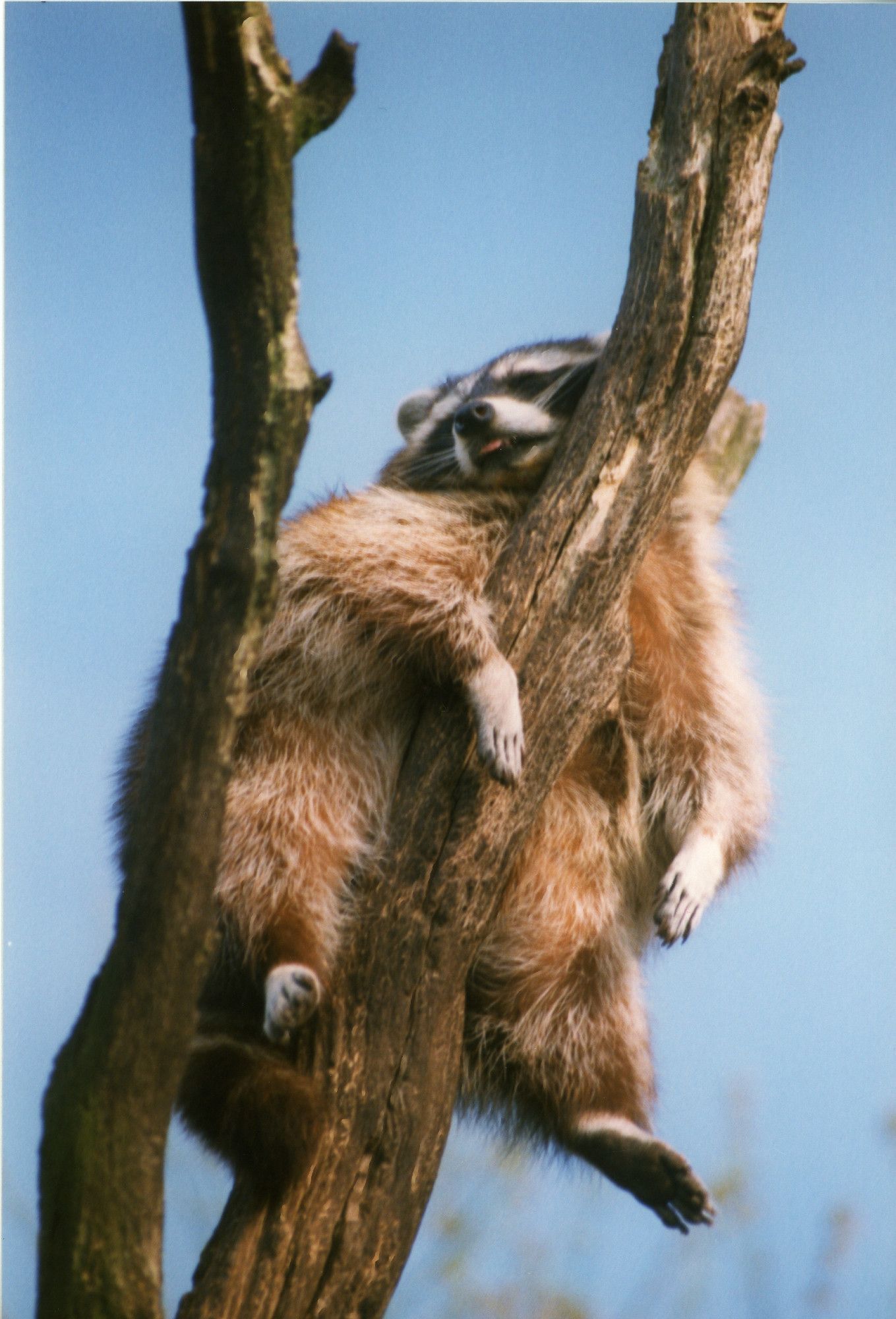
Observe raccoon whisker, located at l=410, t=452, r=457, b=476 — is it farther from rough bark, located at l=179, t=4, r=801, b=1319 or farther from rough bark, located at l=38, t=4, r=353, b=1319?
rough bark, located at l=38, t=4, r=353, b=1319

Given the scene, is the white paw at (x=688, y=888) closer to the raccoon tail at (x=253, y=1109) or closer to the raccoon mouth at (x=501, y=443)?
the raccoon tail at (x=253, y=1109)

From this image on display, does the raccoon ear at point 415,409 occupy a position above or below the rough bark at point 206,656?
above

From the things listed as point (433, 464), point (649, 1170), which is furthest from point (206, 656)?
point (433, 464)

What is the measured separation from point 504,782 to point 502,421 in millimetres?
1157

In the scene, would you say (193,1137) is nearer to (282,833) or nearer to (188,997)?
(282,833)

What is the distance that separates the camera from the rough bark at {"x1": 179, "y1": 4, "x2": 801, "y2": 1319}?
9.62 feet

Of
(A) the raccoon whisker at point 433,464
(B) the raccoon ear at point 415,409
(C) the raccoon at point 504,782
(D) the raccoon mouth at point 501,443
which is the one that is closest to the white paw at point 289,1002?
(C) the raccoon at point 504,782

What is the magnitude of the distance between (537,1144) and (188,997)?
6.09 ft

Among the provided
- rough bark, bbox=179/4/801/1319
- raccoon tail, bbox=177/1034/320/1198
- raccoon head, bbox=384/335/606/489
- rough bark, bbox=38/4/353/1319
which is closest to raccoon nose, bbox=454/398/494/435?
raccoon head, bbox=384/335/606/489

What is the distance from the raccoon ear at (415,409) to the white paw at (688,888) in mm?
1804

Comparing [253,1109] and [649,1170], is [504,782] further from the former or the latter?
[649,1170]

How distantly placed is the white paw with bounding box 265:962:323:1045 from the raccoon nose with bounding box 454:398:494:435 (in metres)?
1.60

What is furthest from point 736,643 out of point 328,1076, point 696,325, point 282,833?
point 328,1076

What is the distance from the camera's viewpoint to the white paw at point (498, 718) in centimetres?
298
